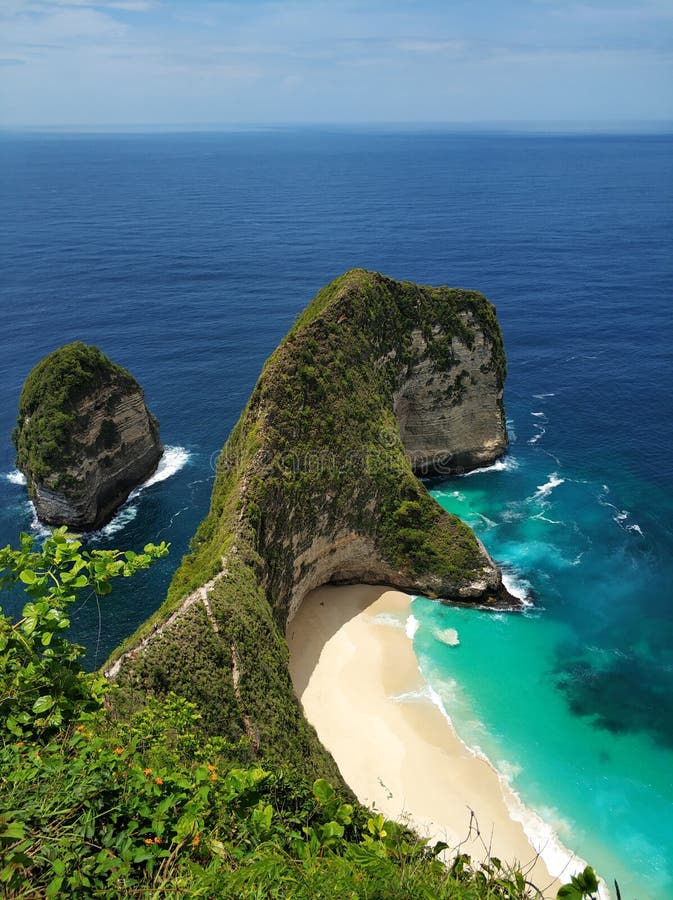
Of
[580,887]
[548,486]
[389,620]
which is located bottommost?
[389,620]

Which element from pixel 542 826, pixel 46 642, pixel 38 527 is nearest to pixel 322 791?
pixel 46 642

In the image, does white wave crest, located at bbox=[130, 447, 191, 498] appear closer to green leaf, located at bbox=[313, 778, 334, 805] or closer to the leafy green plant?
green leaf, located at bbox=[313, 778, 334, 805]

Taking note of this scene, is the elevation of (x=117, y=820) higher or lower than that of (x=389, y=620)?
higher

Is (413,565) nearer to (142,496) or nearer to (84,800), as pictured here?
(142,496)

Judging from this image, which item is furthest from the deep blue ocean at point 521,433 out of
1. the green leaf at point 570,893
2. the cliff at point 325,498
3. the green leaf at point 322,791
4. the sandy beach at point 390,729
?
the green leaf at point 570,893

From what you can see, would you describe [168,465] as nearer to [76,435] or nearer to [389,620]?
[76,435]

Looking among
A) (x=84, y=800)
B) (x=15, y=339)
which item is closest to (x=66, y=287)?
(x=15, y=339)
